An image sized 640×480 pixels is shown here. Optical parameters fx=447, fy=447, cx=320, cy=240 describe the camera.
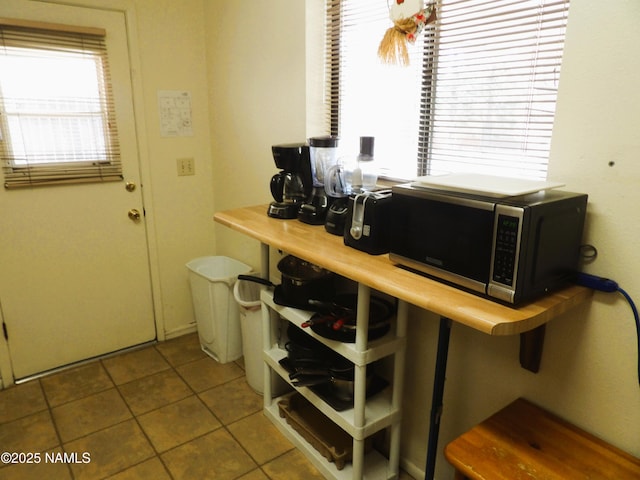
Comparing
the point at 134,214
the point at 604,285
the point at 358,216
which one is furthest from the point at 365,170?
the point at 134,214

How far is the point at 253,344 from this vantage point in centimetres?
241

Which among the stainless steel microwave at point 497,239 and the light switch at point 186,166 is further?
the light switch at point 186,166

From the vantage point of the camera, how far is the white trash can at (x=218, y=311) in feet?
8.67

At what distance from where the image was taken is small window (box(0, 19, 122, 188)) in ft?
7.40

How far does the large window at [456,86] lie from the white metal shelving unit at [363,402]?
0.64 m

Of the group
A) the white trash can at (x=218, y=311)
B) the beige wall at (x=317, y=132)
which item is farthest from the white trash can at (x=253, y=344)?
the beige wall at (x=317, y=132)

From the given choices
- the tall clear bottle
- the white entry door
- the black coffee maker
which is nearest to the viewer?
the tall clear bottle

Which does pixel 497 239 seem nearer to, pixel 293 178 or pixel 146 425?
pixel 293 178

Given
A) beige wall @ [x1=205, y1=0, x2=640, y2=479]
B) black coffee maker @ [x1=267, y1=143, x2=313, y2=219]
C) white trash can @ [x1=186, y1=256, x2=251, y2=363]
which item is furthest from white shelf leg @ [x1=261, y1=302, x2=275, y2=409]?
beige wall @ [x1=205, y1=0, x2=640, y2=479]

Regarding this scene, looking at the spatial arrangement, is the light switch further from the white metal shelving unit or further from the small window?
the white metal shelving unit

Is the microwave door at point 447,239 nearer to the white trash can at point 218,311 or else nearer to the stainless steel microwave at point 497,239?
the stainless steel microwave at point 497,239

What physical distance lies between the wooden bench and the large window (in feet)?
2.57

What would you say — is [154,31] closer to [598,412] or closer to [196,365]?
[196,365]

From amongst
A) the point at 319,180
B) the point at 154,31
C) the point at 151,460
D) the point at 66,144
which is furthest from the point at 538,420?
the point at 154,31
